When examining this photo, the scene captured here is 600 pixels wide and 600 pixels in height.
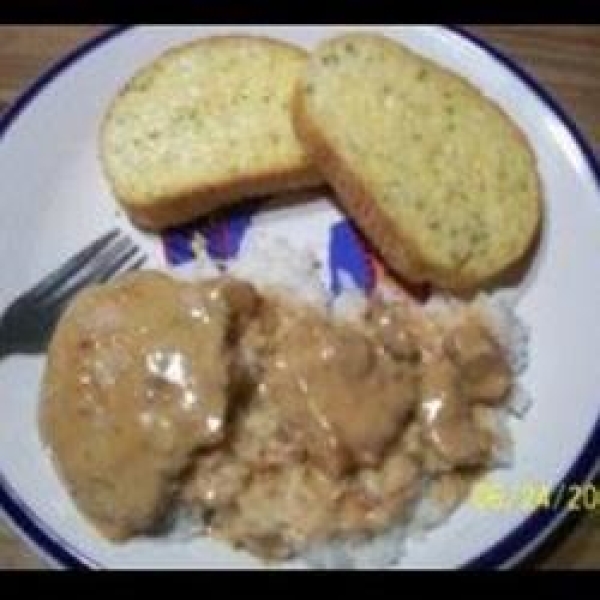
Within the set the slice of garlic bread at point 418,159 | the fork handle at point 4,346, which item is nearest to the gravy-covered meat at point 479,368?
the slice of garlic bread at point 418,159

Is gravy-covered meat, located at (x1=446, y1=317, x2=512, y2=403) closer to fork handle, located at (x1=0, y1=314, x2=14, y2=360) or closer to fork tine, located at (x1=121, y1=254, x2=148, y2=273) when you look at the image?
fork tine, located at (x1=121, y1=254, x2=148, y2=273)

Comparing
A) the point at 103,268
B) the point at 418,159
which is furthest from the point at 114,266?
the point at 418,159

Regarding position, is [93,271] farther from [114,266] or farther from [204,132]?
[204,132]

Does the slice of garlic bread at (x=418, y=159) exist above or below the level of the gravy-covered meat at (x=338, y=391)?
above

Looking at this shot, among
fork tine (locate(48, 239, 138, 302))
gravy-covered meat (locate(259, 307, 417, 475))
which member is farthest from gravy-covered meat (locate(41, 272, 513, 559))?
fork tine (locate(48, 239, 138, 302))

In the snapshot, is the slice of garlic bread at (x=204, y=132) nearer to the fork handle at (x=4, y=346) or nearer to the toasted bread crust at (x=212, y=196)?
the toasted bread crust at (x=212, y=196)

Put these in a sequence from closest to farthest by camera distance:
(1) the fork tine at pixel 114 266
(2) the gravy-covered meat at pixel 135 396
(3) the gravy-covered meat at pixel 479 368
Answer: (2) the gravy-covered meat at pixel 135 396 < (3) the gravy-covered meat at pixel 479 368 < (1) the fork tine at pixel 114 266
